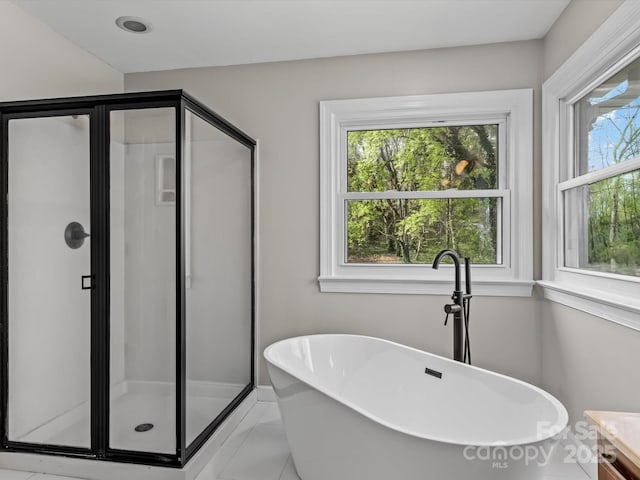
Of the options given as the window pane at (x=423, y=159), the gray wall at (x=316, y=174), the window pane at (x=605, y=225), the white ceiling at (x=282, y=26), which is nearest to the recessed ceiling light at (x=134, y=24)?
the white ceiling at (x=282, y=26)

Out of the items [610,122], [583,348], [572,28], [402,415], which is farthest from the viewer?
[402,415]

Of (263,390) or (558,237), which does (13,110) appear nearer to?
(263,390)

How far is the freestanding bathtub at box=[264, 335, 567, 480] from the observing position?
1.40 m

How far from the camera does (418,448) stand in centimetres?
146

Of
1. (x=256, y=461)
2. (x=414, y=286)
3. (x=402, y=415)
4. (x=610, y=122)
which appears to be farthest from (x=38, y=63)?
(x=610, y=122)

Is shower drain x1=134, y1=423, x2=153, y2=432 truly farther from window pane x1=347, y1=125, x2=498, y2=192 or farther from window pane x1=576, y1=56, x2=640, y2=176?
window pane x1=576, y1=56, x2=640, y2=176

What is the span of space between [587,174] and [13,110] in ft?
9.74

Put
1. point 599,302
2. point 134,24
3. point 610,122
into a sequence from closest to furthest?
1. point 599,302
2. point 610,122
3. point 134,24

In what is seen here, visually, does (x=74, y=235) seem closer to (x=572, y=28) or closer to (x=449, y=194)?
(x=449, y=194)

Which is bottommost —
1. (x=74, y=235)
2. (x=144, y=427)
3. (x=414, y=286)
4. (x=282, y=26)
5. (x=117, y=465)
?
(x=117, y=465)

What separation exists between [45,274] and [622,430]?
2454 mm

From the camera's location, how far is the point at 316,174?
9.67ft

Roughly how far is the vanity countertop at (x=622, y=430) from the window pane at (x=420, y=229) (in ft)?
5.97

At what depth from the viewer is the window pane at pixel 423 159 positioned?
285cm
